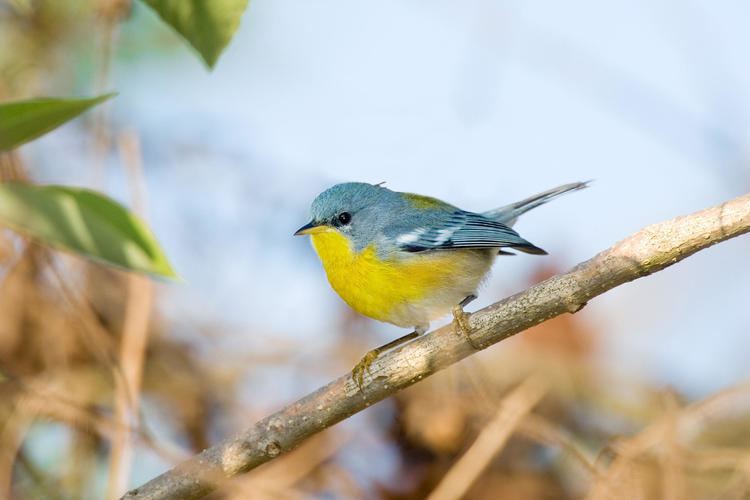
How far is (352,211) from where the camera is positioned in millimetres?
3625

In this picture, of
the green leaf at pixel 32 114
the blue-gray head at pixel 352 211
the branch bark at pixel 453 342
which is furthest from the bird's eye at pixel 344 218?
the green leaf at pixel 32 114

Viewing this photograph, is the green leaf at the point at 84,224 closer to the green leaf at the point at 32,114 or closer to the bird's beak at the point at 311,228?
the green leaf at the point at 32,114

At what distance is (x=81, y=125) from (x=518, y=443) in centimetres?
282

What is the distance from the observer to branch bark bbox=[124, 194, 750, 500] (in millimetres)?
1758

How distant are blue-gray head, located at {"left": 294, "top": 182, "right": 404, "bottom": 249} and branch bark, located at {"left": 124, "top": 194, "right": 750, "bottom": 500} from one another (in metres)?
1.32

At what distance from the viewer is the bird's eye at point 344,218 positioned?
11.8 feet

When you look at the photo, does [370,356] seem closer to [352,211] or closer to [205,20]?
[352,211]

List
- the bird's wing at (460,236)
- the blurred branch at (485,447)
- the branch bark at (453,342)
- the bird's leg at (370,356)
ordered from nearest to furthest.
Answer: the branch bark at (453,342) → the bird's leg at (370,356) → the blurred branch at (485,447) → the bird's wing at (460,236)

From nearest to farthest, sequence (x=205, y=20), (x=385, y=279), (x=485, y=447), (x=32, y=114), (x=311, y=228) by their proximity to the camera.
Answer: (x=32, y=114) → (x=205, y=20) → (x=485, y=447) → (x=385, y=279) → (x=311, y=228)

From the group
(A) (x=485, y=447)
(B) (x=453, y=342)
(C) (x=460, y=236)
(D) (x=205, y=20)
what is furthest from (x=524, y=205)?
(D) (x=205, y=20)

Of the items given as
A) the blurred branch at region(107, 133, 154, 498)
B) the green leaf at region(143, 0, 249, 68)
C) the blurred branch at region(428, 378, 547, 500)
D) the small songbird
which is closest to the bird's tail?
the small songbird

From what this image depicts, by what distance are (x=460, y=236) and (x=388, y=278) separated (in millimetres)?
384

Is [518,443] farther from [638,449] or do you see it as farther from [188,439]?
[188,439]

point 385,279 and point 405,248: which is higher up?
point 405,248
